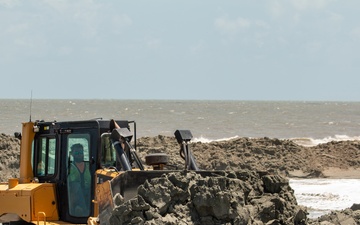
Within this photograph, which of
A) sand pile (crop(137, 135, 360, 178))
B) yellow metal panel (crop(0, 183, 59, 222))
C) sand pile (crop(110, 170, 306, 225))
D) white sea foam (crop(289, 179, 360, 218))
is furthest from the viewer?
sand pile (crop(137, 135, 360, 178))

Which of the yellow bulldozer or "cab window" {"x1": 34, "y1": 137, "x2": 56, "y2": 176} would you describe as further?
"cab window" {"x1": 34, "y1": 137, "x2": 56, "y2": 176}

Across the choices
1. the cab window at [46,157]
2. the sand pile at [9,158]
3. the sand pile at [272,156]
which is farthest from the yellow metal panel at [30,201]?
the sand pile at [272,156]

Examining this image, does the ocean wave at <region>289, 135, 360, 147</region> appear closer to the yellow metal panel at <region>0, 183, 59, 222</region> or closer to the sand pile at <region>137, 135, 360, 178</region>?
the sand pile at <region>137, 135, 360, 178</region>

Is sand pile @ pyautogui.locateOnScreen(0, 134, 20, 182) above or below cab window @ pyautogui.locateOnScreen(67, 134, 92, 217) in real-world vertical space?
below

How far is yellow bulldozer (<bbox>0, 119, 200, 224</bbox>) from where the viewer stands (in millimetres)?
9484

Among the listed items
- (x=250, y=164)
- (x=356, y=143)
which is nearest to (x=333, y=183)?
(x=250, y=164)

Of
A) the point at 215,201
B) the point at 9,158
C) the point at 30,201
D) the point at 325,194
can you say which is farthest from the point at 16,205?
the point at 9,158

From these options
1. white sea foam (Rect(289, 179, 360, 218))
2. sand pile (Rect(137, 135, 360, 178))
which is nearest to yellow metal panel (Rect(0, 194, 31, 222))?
white sea foam (Rect(289, 179, 360, 218))

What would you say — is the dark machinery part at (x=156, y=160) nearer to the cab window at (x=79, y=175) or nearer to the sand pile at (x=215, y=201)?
the cab window at (x=79, y=175)

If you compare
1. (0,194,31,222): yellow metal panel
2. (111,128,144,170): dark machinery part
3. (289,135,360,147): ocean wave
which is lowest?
(289,135,360,147): ocean wave

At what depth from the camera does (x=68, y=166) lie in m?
9.84

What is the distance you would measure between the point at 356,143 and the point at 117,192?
21759 millimetres

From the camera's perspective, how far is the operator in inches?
380

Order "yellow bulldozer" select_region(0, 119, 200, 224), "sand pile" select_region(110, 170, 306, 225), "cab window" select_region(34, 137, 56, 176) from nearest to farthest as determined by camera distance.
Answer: "sand pile" select_region(110, 170, 306, 225) < "yellow bulldozer" select_region(0, 119, 200, 224) < "cab window" select_region(34, 137, 56, 176)
